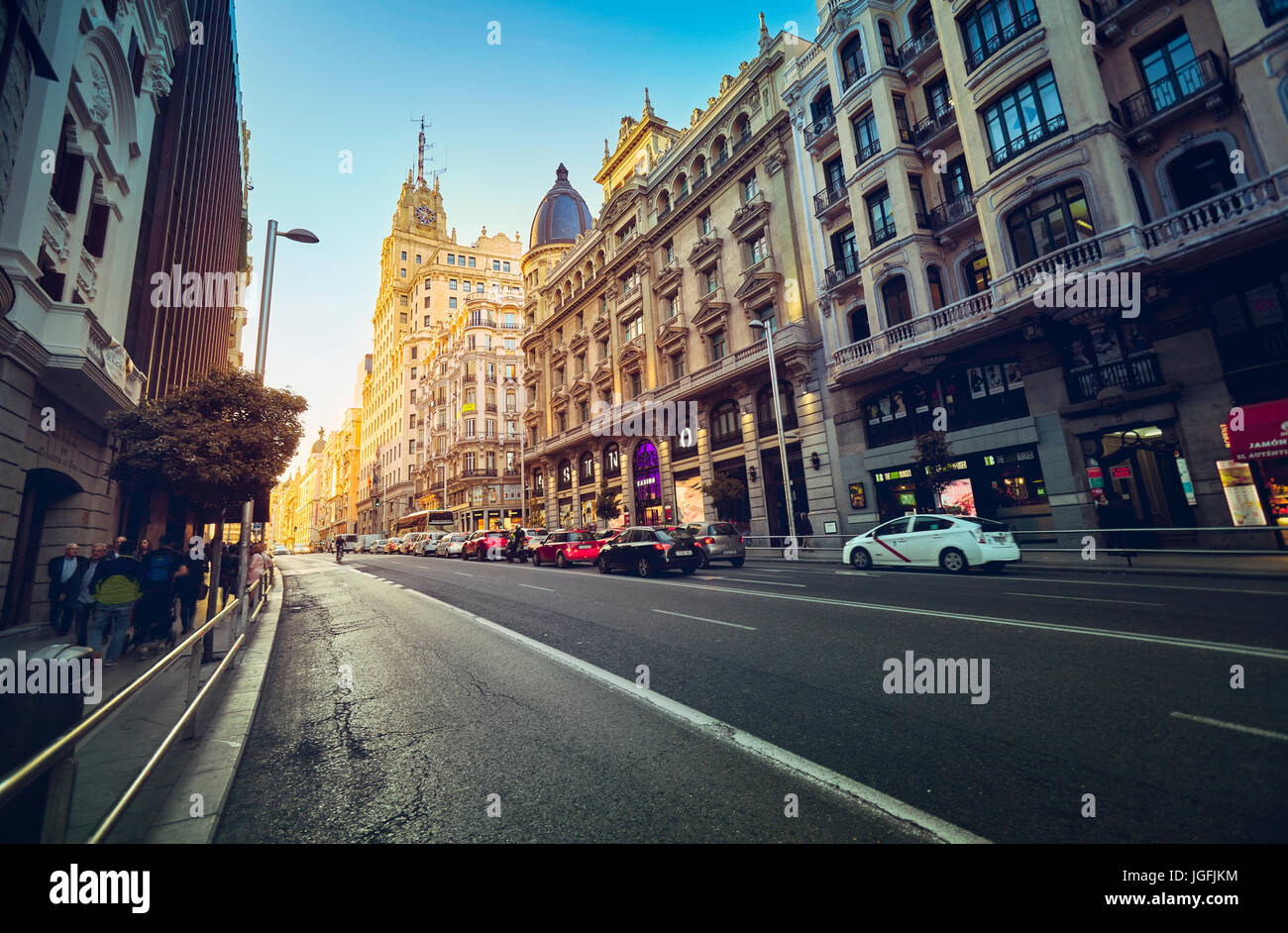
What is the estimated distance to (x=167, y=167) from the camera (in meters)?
16.1

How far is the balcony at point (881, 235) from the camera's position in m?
20.3

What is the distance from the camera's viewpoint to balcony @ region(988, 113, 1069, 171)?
15.6m

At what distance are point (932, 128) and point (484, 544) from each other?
2810cm

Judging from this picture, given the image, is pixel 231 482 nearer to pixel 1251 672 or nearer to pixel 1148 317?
pixel 1251 672

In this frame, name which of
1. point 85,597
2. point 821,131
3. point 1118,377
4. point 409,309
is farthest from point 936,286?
point 409,309

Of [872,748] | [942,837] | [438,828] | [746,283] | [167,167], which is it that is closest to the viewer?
[942,837]

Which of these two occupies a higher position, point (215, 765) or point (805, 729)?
point (215, 765)

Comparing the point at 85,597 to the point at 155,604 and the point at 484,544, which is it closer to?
the point at 155,604

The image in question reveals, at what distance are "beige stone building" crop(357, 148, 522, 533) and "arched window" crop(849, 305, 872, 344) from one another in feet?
185

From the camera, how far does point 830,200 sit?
22922mm

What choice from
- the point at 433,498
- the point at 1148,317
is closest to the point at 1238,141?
the point at 1148,317

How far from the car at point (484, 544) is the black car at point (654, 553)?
43.9ft
